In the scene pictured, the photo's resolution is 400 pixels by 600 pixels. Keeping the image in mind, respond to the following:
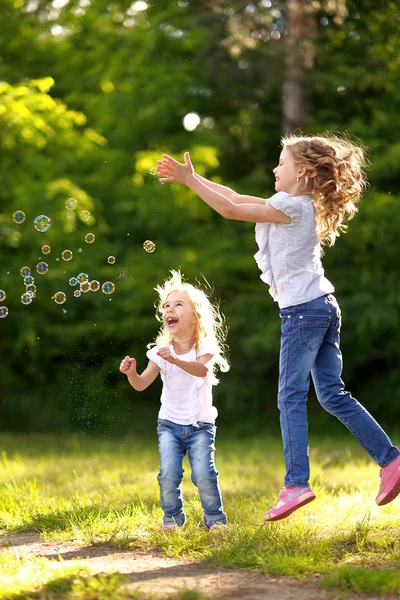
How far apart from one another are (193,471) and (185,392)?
1.34 ft

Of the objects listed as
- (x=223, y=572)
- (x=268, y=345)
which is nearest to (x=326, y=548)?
(x=223, y=572)

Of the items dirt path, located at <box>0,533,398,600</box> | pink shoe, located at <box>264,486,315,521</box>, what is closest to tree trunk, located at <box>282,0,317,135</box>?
pink shoe, located at <box>264,486,315,521</box>

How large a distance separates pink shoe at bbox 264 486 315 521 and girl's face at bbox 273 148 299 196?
1451 millimetres

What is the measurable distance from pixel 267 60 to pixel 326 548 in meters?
11.5

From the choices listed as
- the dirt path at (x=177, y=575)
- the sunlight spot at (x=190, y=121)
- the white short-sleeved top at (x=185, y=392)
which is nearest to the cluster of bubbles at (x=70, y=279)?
the white short-sleeved top at (x=185, y=392)

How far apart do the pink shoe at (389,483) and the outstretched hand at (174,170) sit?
1.71 meters

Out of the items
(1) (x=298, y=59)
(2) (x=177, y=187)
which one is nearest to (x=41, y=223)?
(2) (x=177, y=187)

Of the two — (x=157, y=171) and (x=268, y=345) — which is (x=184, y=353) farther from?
(x=268, y=345)

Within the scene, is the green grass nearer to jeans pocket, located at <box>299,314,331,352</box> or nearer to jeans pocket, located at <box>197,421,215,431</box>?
jeans pocket, located at <box>197,421,215,431</box>

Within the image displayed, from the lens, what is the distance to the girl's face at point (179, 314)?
15.7 feet

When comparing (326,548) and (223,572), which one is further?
(326,548)

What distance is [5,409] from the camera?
15.6 m

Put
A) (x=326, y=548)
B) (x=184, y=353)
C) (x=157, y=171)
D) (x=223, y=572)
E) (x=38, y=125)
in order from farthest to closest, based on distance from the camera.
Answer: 1. (x=38, y=125)
2. (x=184, y=353)
3. (x=157, y=171)
4. (x=326, y=548)
5. (x=223, y=572)

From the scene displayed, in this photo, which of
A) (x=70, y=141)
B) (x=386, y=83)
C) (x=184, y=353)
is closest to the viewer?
(x=184, y=353)
